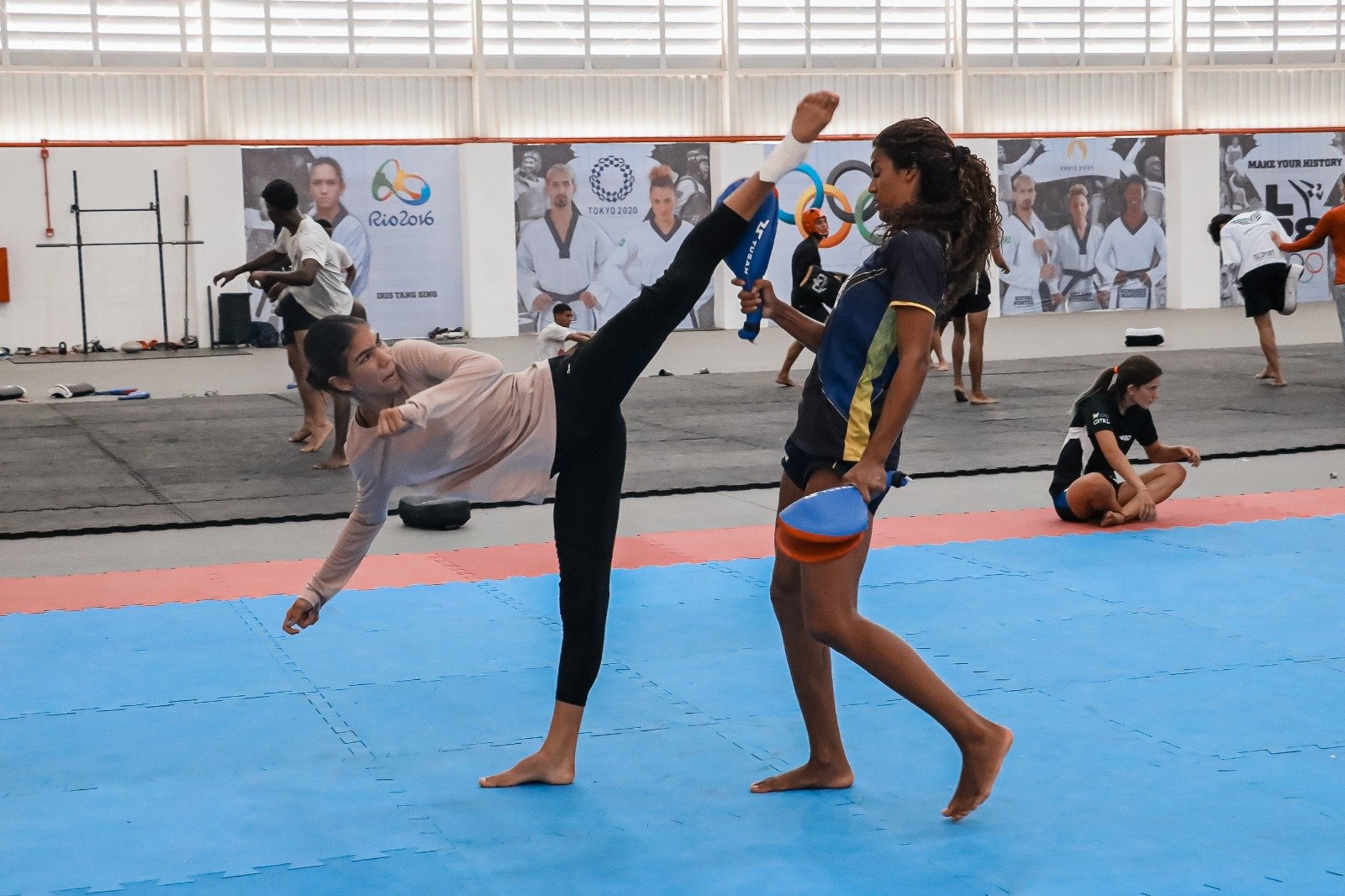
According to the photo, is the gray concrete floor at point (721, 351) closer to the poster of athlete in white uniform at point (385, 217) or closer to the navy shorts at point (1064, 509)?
the poster of athlete in white uniform at point (385, 217)

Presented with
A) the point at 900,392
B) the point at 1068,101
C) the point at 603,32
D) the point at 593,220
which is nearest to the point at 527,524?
the point at 900,392

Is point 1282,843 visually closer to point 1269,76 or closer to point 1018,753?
point 1018,753

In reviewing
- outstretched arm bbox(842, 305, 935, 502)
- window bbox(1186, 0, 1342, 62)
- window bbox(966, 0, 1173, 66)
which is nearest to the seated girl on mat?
outstretched arm bbox(842, 305, 935, 502)

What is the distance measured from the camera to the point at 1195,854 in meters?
3.26

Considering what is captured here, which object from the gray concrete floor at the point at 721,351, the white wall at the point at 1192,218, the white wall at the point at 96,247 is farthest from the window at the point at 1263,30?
the white wall at the point at 96,247

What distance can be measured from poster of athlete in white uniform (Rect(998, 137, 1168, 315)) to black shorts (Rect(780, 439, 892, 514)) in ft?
65.0

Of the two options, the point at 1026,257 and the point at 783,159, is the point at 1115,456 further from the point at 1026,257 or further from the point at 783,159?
the point at 1026,257

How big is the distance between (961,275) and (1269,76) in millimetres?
23169

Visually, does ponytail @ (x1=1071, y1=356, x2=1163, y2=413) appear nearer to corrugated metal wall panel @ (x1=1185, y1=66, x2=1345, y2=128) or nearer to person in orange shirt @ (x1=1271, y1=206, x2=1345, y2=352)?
person in orange shirt @ (x1=1271, y1=206, x2=1345, y2=352)

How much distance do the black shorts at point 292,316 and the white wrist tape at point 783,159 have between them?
584 cm

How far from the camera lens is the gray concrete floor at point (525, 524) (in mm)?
6738

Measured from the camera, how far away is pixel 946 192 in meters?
3.45

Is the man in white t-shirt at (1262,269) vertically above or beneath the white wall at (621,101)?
beneath

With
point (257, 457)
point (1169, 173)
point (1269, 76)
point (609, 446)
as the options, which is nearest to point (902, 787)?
point (609, 446)
